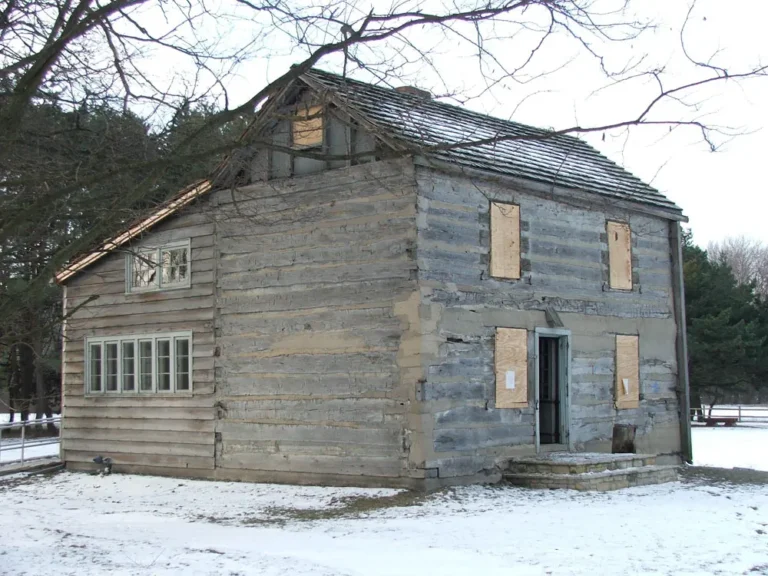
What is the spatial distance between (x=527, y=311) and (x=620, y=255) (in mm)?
3089

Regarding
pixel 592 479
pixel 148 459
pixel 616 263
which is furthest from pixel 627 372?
pixel 148 459

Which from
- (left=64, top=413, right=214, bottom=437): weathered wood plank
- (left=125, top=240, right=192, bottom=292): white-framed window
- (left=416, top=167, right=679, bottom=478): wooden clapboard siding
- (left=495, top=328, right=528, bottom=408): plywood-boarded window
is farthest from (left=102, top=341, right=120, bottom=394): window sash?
(left=495, top=328, right=528, bottom=408): plywood-boarded window

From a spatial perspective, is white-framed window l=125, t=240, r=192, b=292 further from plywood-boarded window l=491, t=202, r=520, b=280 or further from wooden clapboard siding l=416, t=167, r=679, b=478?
plywood-boarded window l=491, t=202, r=520, b=280

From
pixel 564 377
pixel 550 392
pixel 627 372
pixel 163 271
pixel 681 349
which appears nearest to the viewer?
pixel 564 377

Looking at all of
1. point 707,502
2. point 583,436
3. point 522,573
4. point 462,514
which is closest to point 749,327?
point 583,436

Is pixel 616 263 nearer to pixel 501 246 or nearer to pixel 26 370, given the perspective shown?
pixel 501 246

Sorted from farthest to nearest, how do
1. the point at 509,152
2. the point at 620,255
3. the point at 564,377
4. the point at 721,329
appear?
the point at 721,329 → the point at 620,255 → the point at 509,152 → the point at 564,377

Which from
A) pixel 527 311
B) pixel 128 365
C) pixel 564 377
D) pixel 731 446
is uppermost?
pixel 527 311

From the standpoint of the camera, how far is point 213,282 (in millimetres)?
17719

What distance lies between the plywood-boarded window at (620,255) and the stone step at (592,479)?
3933 millimetres

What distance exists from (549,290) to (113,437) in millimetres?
9073

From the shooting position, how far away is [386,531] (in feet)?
37.0

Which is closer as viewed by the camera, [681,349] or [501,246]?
[501,246]

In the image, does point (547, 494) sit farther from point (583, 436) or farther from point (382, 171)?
point (382, 171)
